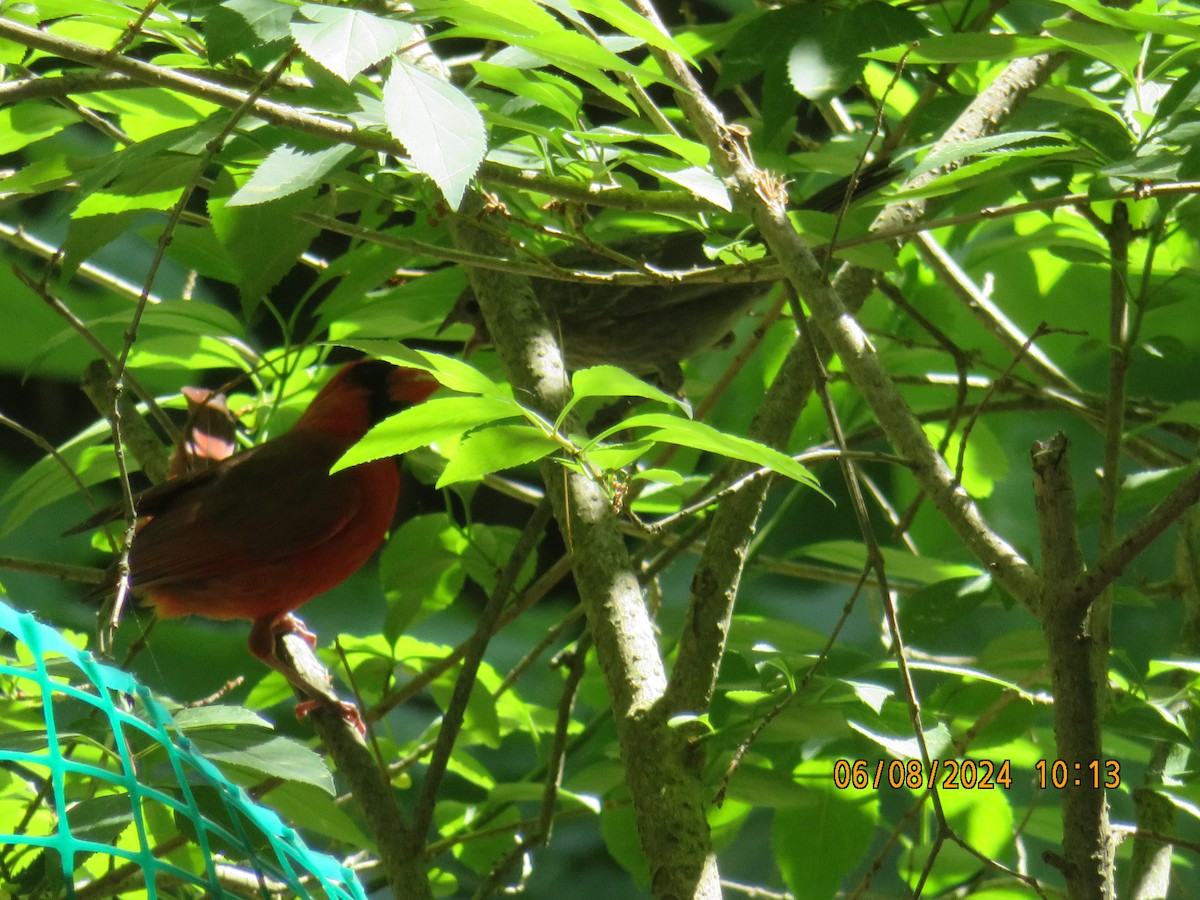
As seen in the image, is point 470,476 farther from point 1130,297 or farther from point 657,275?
point 1130,297

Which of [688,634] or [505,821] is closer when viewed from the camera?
[688,634]

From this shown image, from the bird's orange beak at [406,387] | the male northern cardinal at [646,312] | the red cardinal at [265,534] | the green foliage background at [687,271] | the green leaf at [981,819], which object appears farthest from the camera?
the male northern cardinal at [646,312]

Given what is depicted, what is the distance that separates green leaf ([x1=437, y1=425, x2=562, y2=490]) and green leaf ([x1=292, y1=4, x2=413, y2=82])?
27 centimetres

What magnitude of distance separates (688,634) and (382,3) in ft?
2.39

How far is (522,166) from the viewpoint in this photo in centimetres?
116

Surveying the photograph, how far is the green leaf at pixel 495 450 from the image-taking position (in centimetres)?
91

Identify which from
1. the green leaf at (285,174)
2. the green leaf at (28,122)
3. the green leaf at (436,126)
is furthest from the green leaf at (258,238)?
the green leaf at (436,126)

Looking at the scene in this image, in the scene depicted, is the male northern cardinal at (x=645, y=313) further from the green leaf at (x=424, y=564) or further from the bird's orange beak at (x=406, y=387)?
the green leaf at (x=424, y=564)

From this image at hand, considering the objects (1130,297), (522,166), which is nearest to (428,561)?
(522,166)

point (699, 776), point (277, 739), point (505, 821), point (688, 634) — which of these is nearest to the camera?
point (277, 739)

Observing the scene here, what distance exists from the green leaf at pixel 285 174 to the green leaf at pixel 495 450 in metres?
0.31

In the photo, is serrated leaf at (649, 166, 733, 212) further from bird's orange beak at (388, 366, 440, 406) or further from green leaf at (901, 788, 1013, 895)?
bird's orange beak at (388, 366, 440, 406)

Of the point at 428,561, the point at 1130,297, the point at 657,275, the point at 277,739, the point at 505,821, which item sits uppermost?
the point at 1130,297

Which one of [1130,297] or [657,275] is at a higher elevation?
[1130,297]
